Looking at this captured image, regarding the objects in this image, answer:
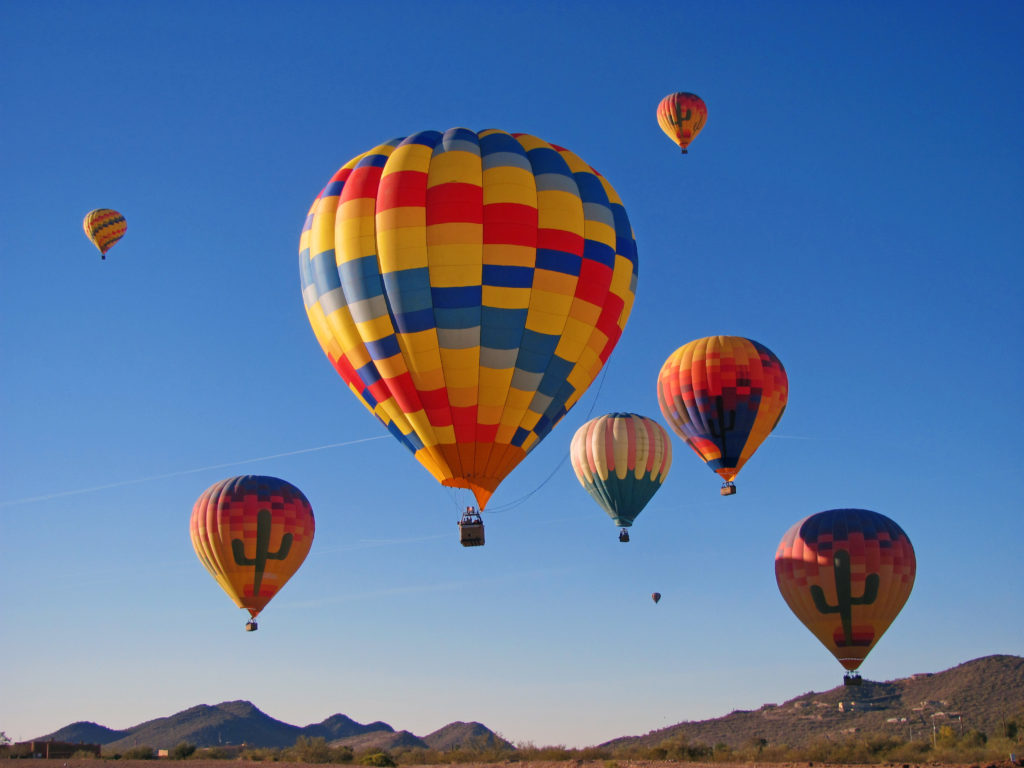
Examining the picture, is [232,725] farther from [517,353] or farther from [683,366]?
[517,353]

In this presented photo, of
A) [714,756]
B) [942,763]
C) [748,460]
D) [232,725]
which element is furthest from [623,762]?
[232,725]

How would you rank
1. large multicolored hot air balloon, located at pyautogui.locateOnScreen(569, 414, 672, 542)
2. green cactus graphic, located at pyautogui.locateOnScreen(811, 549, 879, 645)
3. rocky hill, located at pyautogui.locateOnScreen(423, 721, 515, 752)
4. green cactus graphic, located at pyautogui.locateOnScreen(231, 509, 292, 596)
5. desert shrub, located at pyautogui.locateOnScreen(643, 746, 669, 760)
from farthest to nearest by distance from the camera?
1. rocky hill, located at pyautogui.locateOnScreen(423, 721, 515, 752)
2. large multicolored hot air balloon, located at pyautogui.locateOnScreen(569, 414, 672, 542)
3. green cactus graphic, located at pyautogui.locateOnScreen(231, 509, 292, 596)
4. green cactus graphic, located at pyautogui.locateOnScreen(811, 549, 879, 645)
5. desert shrub, located at pyautogui.locateOnScreen(643, 746, 669, 760)

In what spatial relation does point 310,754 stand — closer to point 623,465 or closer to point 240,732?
point 623,465

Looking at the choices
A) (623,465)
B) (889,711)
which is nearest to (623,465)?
(623,465)

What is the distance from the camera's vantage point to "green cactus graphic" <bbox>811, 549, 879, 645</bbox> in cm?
3422

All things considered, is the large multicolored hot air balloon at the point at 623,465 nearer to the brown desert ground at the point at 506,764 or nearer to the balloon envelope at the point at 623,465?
the balloon envelope at the point at 623,465

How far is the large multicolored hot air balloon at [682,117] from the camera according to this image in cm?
4075

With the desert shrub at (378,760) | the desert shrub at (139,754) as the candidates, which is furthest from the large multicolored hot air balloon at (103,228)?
the desert shrub at (378,760)

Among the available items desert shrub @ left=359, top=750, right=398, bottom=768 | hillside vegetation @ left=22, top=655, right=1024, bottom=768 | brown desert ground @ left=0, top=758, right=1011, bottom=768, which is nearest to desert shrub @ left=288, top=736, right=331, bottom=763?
hillside vegetation @ left=22, top=655, right=1024, bottom=768

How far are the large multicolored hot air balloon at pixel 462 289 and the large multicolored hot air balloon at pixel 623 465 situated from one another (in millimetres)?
16269

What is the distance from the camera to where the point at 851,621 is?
3456 centimetres

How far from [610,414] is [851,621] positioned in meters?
11.9

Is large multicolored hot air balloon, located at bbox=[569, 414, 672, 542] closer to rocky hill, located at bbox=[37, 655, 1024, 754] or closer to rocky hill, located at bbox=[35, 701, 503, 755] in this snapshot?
rocky hill, located at bbox=[37, 655, 1024, 754]

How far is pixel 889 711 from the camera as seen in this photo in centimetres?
5962
